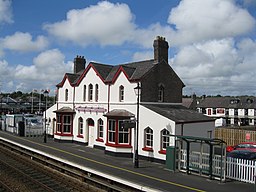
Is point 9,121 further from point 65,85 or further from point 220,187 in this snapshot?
point 220,187

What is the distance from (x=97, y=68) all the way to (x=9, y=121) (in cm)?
1965

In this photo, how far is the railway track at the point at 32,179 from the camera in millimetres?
13969

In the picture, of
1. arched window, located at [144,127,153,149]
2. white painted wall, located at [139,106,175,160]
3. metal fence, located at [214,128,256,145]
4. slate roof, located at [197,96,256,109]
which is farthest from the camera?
slate roof, located at [197,96,256,109]

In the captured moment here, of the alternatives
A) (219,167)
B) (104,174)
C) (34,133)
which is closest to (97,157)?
(104,174)

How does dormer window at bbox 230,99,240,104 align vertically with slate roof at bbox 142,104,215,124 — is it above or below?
above

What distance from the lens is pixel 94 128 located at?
2541cm

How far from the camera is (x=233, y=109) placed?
66812 mm

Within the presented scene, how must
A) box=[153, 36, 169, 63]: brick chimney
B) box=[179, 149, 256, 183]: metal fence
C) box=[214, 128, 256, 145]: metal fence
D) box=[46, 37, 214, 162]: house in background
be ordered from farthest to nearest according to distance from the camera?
box=[214, 128, 256, 145]: metal fence → box=[153, 36, 169, 63]: brick chimney → box=[46, 37, 214, 162]: house in background → box=[179, 149, 256, 183]: metal fence

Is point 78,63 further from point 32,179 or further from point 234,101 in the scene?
point 234,101

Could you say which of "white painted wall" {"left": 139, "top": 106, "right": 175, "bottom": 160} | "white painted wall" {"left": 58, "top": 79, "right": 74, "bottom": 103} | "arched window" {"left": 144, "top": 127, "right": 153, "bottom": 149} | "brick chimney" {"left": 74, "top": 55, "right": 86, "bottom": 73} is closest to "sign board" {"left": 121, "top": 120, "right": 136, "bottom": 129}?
"white painted wall" {"left": 139, "top": 106, "right": 175, "bottom": 160}

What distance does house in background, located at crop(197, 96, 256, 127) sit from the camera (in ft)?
213

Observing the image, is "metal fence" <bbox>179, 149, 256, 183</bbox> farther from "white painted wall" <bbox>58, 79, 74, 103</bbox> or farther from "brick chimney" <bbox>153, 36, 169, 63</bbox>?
"white painted wall" <bbox>58, 79, 74, 103</bbox>

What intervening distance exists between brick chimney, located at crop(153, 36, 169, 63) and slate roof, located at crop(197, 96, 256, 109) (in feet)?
156

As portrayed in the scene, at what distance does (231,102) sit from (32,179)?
6069cm
